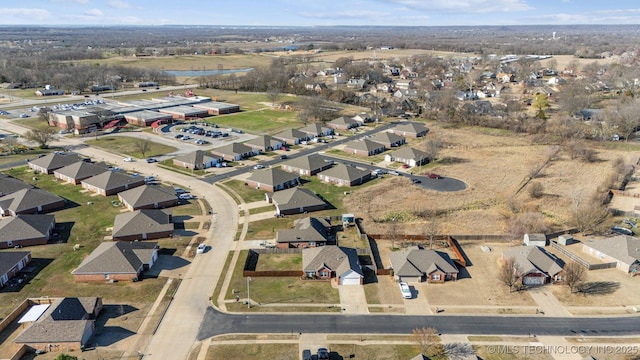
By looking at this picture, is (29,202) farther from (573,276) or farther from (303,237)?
(573,276)

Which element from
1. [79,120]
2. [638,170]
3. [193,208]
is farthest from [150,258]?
[638,170]

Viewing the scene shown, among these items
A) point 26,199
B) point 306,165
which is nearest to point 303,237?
point 306,165

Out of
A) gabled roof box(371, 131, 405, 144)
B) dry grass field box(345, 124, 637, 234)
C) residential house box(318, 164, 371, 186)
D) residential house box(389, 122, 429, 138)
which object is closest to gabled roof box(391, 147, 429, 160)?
dry grass field box(345, 124, 637, 234)

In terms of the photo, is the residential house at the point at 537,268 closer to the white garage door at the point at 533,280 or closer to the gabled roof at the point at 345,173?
the white garage door at the point at 533,280

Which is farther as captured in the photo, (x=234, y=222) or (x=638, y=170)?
(x=638, y=170)

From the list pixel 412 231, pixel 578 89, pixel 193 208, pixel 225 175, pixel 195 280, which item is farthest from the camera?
pixel 578 89

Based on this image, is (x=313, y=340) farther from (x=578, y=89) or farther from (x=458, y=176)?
(x=578, y=89)

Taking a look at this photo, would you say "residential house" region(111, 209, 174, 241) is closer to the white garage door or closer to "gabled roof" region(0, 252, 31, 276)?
"gabled roof" region(0, 252, 31, 276)
